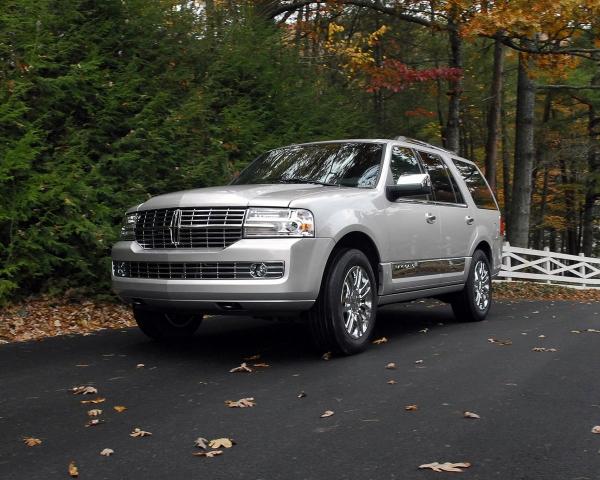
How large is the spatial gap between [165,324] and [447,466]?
13.8ft

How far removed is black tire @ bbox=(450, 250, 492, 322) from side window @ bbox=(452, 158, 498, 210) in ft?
2.57

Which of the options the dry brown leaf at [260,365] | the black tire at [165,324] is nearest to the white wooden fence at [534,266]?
the black tire at [165,324]

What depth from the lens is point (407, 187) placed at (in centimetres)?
677

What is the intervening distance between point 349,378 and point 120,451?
2141 millimetres

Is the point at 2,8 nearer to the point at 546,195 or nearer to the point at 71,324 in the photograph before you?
the point at 71,324

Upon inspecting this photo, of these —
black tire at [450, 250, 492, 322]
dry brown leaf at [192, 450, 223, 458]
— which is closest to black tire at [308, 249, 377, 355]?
dry brown leaf at [192, 450, 223, 458]

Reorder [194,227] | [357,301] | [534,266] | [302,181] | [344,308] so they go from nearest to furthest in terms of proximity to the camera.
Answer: [194,227] < [344,308] < [357,301] < [302,181] < [534,266]

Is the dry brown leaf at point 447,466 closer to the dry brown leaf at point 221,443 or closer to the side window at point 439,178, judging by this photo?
the dry brown leaf at point 221,443

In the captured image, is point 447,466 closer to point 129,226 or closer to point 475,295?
point 129,226

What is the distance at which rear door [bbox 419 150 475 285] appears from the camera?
7988 millimetres

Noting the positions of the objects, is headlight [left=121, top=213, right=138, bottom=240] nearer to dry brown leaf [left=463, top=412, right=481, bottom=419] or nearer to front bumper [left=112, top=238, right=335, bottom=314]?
front bumper [left=112, top=238, right=335, bottom=314]

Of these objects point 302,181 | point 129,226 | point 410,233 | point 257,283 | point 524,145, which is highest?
point 524,145

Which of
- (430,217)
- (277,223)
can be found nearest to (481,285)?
(430,217)

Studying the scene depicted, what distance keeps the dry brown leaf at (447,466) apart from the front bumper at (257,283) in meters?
2.35
